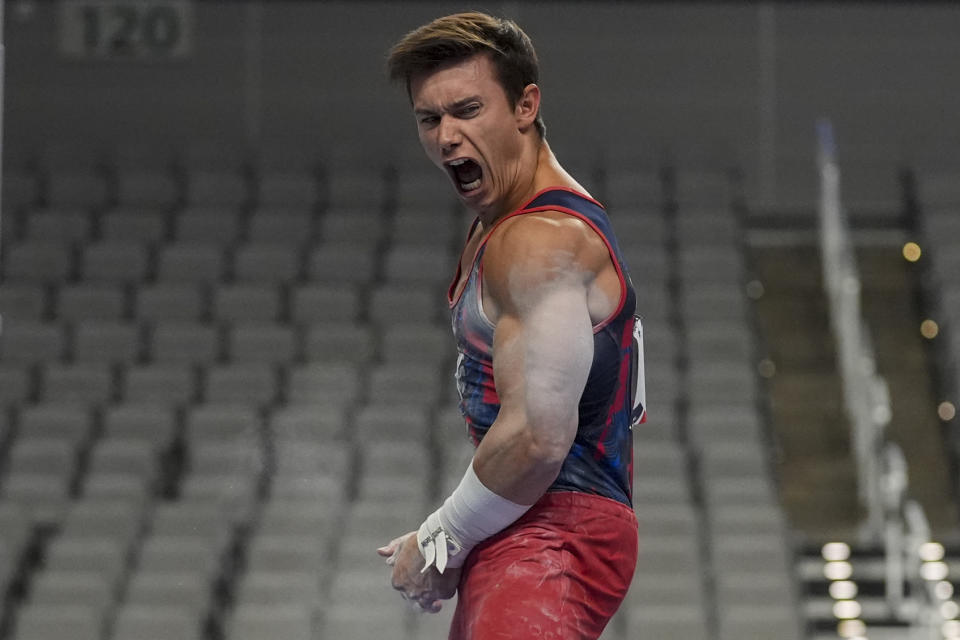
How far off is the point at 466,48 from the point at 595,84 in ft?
29.7

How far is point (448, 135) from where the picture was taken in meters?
2.27

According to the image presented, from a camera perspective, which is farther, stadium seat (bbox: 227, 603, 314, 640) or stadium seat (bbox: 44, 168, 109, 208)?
stadium seat (bbox: 44, 168, 109, 208)

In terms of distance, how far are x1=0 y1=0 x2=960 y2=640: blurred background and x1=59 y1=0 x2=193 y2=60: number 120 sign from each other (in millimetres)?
25

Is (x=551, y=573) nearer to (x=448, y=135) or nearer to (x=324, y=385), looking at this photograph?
(x=448, y=135)

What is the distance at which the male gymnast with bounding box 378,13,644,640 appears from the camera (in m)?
2.16

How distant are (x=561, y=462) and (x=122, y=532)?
547 cm

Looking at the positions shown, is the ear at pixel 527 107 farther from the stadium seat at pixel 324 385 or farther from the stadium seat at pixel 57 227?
the stadium seat at pixel 57 227

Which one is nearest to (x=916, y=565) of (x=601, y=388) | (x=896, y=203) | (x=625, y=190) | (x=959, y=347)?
(x=959, y=347)

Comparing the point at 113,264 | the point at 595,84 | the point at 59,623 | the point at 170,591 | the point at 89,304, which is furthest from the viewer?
the point at 595,84

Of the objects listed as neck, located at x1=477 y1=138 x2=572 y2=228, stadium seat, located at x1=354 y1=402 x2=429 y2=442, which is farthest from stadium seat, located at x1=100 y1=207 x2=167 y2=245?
neck, located at x1=477 y1=138 x2=572 y2=228

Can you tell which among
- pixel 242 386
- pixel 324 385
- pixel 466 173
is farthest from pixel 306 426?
pixel 466 173

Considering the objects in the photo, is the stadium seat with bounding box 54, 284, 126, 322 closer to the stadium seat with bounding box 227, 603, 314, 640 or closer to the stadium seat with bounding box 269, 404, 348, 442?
the stadium seat with bounding box 269, 404, 348, 442

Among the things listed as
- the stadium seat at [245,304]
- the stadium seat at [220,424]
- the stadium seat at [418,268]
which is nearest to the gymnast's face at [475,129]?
the stadium seat at [220,424]

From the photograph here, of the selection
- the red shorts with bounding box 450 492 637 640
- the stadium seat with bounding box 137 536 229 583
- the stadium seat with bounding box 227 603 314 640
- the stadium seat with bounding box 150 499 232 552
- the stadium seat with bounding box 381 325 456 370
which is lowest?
the stadium seat with bounding box 227 603 314 640
